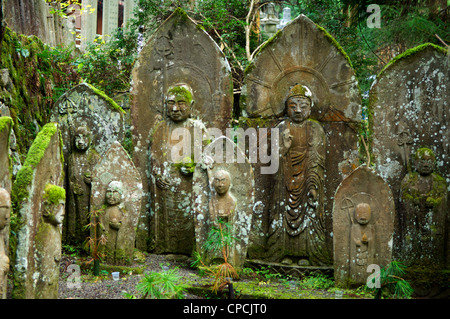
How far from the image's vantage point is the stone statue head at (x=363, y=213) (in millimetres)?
6562

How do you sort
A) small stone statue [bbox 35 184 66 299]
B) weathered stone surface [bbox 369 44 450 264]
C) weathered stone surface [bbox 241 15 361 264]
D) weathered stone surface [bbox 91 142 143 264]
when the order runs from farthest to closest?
weathered stone surface [bbox 241 15 361 264]
weathered stone surface [bbox 369 44 450 264]
weathered stone surface [bbox 91 142 143 264]
small stone statue [bbox 35 184 66 299]

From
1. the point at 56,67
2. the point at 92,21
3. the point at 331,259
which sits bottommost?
the point at 331,259

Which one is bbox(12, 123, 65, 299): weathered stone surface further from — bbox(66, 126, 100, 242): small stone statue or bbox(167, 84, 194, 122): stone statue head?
bbox(167, 84, 194, 122): stone statue head

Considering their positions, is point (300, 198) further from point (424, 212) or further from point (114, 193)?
point (114, 193)

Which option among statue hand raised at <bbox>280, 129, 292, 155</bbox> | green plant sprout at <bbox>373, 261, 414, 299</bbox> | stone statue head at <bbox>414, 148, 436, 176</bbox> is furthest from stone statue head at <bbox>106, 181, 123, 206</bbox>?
stone statue head at <bbox>414, 148, 436, 176</bbox>

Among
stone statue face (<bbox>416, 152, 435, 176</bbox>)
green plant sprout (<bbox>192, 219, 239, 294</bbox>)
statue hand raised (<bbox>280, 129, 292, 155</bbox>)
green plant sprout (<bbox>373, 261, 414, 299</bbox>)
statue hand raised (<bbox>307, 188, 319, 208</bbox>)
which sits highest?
statue hand raised (<bbox>280, 129, 292, 155</bbox>)

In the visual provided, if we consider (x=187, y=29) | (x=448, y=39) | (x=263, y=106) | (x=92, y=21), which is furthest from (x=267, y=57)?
(x=92, y=21)

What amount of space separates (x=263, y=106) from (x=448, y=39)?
14.1ft

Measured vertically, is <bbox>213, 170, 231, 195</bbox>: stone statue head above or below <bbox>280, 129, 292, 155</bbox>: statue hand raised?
below

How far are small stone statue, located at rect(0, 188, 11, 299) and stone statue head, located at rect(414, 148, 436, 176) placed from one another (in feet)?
17.8

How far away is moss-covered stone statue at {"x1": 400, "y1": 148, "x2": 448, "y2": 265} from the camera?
7.41 m

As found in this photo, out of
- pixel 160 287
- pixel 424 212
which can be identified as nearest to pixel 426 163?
pixel 424 212

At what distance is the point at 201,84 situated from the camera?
335 inches

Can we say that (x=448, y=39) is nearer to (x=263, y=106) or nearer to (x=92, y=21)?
(x=263, y=106)
